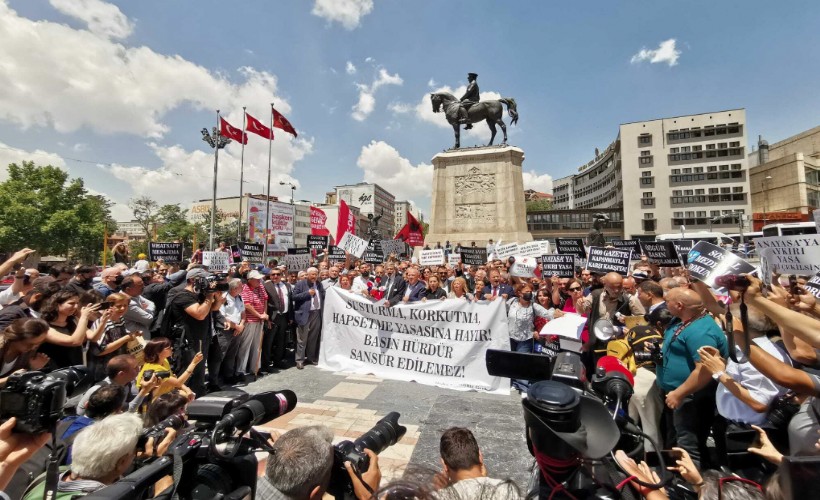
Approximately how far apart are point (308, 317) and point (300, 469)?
5.88 m

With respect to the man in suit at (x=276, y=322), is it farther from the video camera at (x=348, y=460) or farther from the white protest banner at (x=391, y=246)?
the white protest banner at (x=391, y=246)

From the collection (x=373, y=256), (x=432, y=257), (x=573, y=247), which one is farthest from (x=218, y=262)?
(x=573, y=247)

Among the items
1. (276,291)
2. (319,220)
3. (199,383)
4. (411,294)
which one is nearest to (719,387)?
(411,294)

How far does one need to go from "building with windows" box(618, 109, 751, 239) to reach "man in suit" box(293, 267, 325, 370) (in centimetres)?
4918

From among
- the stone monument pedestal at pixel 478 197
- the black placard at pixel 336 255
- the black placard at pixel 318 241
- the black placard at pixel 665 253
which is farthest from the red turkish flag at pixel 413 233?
A: the black placard at pixel 665 253

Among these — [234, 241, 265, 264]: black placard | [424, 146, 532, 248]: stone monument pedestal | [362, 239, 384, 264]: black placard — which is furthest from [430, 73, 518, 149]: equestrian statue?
[234, 241, 265, 264]: black placard

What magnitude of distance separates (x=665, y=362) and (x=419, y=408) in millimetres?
2843

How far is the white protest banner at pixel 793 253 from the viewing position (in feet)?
11.7

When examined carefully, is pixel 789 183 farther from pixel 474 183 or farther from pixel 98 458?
pixel 98 458

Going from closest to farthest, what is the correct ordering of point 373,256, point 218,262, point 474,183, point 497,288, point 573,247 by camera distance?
point 497,288, point 573,247, point 218,262, point 373,256, point 474,183

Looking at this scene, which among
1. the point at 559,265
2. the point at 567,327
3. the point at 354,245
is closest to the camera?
the point at 567,327

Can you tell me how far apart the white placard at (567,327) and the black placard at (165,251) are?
881 centimetres

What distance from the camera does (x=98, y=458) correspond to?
1796mm

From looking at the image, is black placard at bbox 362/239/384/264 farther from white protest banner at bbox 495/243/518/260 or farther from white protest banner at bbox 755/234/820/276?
white protest banner at bbox 755/234/820/276
